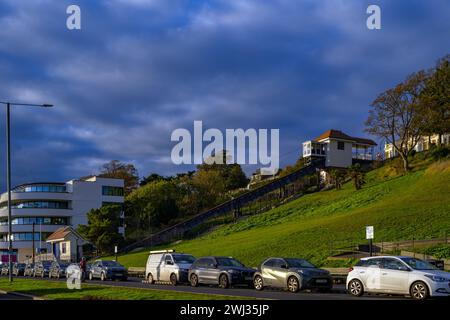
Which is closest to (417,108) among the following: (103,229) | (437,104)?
(437,104)

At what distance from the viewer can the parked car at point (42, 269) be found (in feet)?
170

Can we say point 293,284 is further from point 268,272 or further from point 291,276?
point 268,272

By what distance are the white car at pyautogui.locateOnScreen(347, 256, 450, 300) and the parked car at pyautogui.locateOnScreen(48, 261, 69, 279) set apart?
3051 centimetres

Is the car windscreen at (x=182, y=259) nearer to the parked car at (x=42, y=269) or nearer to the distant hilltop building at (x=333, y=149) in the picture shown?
the parked car at (x=42, y=269)

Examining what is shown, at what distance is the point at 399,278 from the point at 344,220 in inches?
1388

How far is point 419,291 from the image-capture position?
66.2 feet

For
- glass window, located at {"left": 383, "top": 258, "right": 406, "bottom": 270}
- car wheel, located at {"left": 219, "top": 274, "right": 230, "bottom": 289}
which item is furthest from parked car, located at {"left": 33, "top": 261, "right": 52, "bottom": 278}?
glass window, located at {"left": 383, "top": 258, "right": 406, "bottom": 270}

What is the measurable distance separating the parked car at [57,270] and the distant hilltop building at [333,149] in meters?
62.8

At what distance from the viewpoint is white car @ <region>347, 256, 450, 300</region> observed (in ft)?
65.3

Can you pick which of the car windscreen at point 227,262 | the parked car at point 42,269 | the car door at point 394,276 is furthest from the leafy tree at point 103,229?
the car door at point 394,276

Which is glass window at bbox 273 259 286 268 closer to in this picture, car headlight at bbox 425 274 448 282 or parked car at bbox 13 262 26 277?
car headlight at bbox 425 274 448 282

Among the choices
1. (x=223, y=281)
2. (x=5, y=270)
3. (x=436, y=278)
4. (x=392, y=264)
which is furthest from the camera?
(x=5, y=270)

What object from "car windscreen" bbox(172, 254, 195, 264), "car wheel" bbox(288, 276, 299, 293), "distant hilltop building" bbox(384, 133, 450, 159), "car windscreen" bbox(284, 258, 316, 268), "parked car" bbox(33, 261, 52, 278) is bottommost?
"parked car" bbox(33, 261, 52, 278)
